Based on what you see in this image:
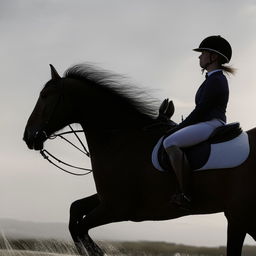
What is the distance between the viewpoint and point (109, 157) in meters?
8.38

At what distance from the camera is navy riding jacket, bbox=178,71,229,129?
802 cm

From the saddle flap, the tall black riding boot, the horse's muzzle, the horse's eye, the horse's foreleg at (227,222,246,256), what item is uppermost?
the horse's eye

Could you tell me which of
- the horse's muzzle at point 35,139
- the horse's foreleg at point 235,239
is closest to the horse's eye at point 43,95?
the horse's muzzle at point 35,139

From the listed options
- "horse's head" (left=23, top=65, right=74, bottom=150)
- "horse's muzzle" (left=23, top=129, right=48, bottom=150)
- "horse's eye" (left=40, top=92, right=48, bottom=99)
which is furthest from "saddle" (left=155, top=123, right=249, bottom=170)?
"horse's eye" (left=40, top=92, right=48, bottom=99)

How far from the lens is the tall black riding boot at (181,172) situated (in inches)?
309

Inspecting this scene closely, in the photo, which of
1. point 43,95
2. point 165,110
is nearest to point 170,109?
point 165,110

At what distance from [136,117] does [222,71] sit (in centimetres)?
144

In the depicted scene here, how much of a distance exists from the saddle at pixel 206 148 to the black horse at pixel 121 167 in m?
0.13

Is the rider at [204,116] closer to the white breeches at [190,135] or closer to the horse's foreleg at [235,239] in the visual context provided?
the white breeches at [190,135]

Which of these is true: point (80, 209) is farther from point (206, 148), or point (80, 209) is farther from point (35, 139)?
point (206, 148)

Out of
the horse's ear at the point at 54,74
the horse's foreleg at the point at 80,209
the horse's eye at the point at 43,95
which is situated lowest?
the horse's foreleg at the point at 80,209

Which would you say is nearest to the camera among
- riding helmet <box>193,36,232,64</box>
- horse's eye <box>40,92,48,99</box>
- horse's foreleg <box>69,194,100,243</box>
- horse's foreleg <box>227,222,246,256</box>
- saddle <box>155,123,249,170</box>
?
horse's foreleg <box>227,222,246,256</box>

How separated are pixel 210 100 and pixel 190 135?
1.86ft

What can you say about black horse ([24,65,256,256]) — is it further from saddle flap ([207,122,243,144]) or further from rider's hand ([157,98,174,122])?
saddle flap ([207,122,243,144])
